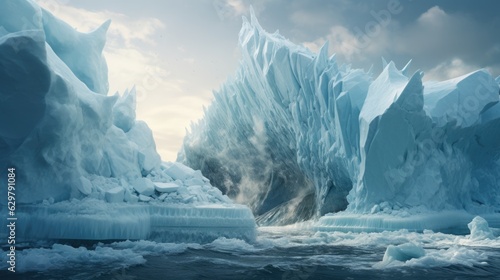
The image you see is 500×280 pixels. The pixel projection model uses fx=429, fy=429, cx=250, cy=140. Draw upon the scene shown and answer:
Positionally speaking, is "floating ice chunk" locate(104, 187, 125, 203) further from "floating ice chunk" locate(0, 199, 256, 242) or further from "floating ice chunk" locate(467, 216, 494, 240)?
"floating ice chunk" locate(467, 216, 494, 240)

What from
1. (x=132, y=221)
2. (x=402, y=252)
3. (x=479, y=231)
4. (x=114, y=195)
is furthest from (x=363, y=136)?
(x=114, y=195)

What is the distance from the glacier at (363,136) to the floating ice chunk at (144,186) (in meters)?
7.98

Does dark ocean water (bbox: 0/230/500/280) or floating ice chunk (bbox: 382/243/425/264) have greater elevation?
floating ice chunk (bbox: 382/243/425/264)

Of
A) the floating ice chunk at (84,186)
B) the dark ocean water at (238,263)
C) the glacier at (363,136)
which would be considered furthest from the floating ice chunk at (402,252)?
the glacier at (363,136)

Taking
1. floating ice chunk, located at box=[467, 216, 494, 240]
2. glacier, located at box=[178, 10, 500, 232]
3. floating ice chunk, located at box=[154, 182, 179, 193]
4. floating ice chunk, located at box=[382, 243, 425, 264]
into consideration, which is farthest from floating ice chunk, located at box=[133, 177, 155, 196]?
floating ice chunk, located at box=[467, 216, 494, 240]

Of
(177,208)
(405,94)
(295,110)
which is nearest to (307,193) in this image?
(295,110)

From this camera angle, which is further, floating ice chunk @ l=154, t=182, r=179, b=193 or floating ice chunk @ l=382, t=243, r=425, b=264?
floating ice chunk @ l=154, t=182, r=179, b=193

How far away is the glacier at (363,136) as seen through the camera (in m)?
15.4

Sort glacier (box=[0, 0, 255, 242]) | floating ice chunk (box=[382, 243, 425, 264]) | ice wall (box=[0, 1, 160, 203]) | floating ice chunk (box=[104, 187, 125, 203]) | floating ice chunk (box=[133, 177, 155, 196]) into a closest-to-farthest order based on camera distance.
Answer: floating ice chunk (box=[382, 243, 425, 264]), ice wall (box=[0, 1, 160, 203]), glacier (box=[0, 0, 255, 242]), floating ice chunk (box=[104, 187, 125, 203]), floating ice chunk (box=[133, 177, 155, 196])

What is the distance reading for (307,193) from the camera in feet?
79.3

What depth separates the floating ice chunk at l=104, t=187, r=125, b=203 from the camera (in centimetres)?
1036

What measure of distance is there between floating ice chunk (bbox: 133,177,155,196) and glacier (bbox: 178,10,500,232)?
798 centimetres

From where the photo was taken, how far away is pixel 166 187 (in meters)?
11.6

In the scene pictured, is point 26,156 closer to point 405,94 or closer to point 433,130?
point 405,94
